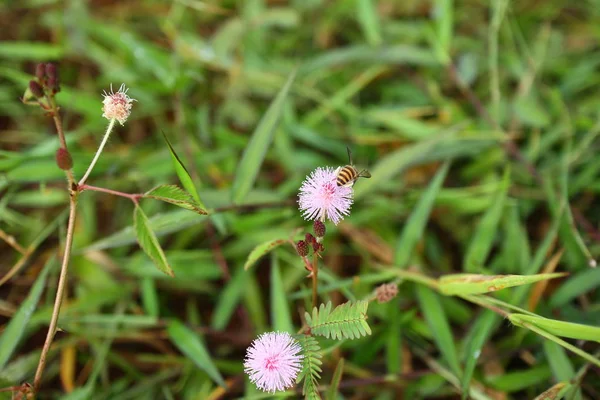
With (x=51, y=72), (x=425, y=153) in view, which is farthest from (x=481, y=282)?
(x=51, y=72)

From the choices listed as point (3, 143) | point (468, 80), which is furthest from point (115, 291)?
point (468, 80)

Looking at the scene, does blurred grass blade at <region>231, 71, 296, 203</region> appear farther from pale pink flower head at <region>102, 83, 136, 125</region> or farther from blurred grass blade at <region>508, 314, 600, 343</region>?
blurred grass blade at <region>508, 314, 600, 343</region>

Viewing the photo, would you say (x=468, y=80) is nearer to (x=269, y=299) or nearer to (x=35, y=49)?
(x=269, y=299)

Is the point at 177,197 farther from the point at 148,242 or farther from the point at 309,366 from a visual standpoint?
the point at 309,366

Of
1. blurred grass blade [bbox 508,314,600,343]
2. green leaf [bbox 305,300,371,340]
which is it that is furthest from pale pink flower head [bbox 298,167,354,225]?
blurred grass blade [bbox 508,314,600,343]

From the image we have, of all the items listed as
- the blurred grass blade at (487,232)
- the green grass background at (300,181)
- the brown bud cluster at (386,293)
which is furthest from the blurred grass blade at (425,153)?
the brown bud cluster at (386,293)
